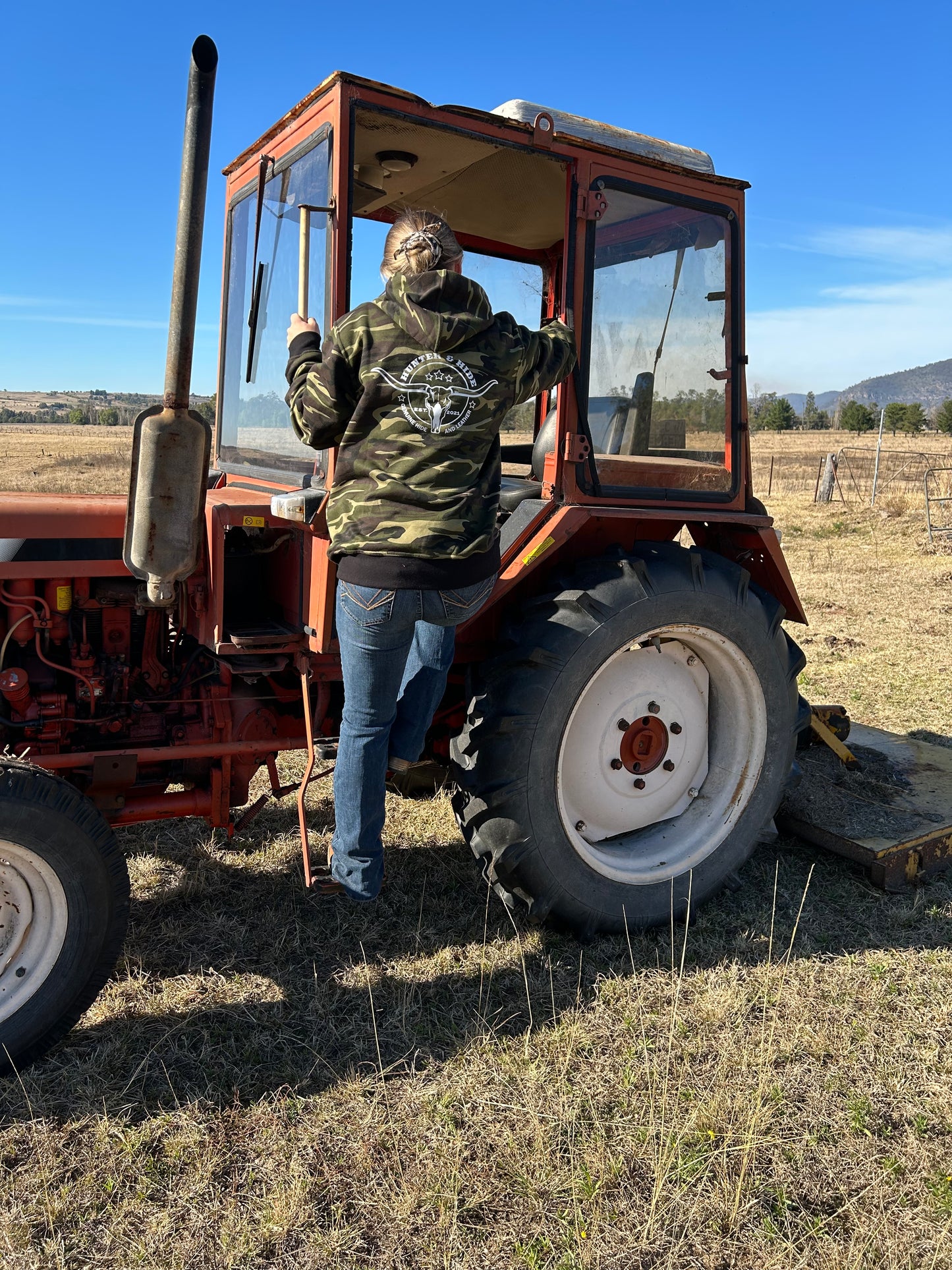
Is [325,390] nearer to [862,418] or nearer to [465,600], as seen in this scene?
[465,600]

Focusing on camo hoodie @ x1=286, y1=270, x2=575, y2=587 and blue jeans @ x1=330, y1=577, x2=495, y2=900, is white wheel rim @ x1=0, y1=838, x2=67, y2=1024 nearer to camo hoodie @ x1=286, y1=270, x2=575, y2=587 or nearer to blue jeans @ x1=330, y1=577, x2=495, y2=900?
blue jeans @ x1=330, y1=577, x2=495, y2=900

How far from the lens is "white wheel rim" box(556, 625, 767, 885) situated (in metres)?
3.31

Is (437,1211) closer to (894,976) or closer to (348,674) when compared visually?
(348,674)

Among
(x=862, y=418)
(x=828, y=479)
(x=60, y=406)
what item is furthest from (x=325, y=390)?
(x=60, y=406)

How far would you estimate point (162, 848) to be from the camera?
391cm

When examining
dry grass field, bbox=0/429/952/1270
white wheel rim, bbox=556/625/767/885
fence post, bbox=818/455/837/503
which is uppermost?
fence post, bbox=818/455/837/503

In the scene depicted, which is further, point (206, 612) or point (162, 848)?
point (162, 848)

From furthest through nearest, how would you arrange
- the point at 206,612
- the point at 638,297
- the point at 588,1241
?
the point at 638,297
the point at 206,612
the point at 588,1241

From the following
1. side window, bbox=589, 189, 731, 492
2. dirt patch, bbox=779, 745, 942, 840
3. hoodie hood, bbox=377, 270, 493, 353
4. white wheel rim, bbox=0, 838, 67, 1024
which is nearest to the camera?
hoodie hood, bbox=377, 270, 493, 353

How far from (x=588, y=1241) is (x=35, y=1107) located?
1.41m

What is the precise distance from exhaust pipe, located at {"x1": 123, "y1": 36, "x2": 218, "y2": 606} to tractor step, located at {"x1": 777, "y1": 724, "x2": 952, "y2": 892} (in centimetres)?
267

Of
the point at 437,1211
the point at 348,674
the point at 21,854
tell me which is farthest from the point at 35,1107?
the point at 348,674

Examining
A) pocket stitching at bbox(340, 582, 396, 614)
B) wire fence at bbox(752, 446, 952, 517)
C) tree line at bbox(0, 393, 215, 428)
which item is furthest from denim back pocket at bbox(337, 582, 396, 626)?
tree line at bbox(0, 393, 215, 428)

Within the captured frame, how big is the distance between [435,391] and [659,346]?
1330 millimetres
